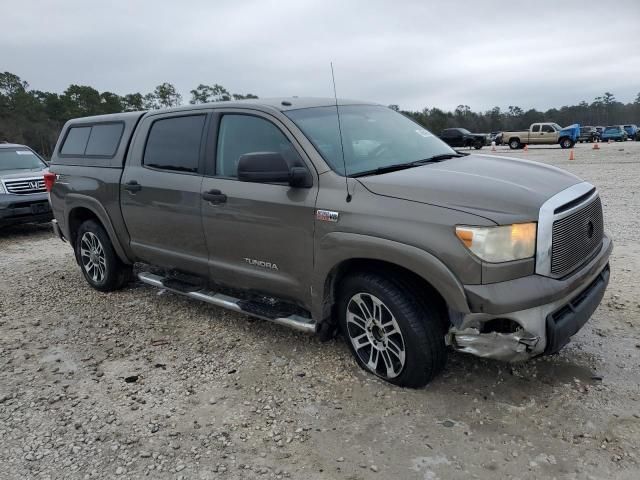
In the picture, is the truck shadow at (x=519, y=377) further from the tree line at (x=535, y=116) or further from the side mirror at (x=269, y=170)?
the tree line at (x=535, y=116)

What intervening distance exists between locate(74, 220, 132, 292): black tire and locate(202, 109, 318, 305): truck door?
5.73 feet

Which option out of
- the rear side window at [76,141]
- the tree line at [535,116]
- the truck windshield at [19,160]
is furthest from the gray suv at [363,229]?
the tree line at [535,116]

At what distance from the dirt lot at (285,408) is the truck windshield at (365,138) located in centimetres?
148

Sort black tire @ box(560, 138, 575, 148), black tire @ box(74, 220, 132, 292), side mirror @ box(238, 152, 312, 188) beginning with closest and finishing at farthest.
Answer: side mirror @ box(238, 152, 312, 188) < black tire @ box(74, 220, 132, 292) < black tire @ box(560, 138, 575, 148)

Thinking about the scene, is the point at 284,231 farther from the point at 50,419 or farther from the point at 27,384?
the point at 27,384

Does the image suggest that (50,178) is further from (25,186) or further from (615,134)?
(615,134)

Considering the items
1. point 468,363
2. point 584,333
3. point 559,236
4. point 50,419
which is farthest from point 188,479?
point 584,333

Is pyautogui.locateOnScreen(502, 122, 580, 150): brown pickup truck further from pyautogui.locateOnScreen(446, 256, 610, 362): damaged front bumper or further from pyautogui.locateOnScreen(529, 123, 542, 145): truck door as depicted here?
pyautogui.locateOnScreen(446, 256, 610, 362): damaged front bumper

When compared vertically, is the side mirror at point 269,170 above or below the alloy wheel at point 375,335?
above

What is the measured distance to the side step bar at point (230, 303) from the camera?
3.70 meters

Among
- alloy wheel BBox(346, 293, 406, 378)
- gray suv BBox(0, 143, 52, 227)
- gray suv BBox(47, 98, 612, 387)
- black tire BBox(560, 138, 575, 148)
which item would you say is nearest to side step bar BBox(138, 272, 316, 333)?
gray suv BBox(47, 98, 612, 387)

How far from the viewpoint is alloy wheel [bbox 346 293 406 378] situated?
3.35m

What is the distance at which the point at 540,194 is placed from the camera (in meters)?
3.10

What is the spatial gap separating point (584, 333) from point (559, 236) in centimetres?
146
